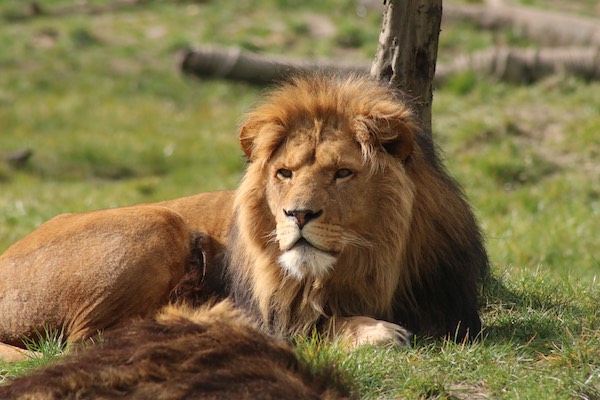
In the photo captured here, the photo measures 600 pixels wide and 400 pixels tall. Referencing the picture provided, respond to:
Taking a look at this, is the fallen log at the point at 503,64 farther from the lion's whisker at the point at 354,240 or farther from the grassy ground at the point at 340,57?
the lion's whisker at the point at 354,240

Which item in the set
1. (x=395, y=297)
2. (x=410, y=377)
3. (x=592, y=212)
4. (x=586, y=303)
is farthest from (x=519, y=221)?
(x=410, y=377)

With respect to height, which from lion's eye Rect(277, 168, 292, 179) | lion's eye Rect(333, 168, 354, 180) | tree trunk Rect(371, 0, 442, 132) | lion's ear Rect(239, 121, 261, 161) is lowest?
lion's eye Rect(277, 168, 292, 179)

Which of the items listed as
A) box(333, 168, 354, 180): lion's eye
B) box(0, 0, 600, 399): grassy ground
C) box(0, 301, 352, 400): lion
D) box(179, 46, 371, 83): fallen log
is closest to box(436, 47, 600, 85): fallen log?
box(0, 0, 600, 399): grassy ground

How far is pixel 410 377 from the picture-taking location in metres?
4.05

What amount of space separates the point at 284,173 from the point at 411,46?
148 cm

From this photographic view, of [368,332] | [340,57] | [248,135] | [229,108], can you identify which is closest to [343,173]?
[248,135]

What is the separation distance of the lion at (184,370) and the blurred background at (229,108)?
2910 mm

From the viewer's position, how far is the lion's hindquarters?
511 centimetres

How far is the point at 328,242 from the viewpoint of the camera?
178 inches

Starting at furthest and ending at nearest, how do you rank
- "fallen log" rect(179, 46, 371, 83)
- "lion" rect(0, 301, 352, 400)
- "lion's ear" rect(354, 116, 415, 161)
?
"fallen log" rect(179, 46, 371, 83), "lion's ear" rect(354, 116, 415, 161), "lion" rect(0, 301, 352, 400)

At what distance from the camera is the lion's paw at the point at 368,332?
4480 mm

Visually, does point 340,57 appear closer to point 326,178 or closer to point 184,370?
point 326,178

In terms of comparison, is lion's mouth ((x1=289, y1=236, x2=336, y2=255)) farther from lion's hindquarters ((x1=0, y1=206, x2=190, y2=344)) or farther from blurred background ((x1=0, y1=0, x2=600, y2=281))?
blurred background ((x1=0, y1=0, x2=600, y2=281))

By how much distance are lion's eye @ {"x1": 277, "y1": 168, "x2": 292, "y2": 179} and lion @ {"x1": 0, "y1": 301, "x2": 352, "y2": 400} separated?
1.02 meters
